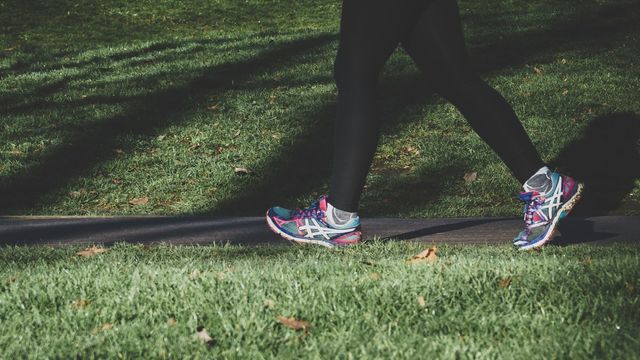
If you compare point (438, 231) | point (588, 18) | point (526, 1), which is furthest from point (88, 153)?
point (526, 1)

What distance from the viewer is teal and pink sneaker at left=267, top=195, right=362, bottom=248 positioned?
3.69m

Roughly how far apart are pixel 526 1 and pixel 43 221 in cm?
1526

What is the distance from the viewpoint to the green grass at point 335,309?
237 cm

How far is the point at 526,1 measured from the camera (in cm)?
1828

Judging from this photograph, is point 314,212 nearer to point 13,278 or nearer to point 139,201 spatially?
point 13,278

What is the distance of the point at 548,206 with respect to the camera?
11.6 ft

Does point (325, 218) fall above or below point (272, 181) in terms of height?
above

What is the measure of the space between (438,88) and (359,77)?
1.27 ft

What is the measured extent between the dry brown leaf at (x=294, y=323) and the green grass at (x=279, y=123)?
10.9 ft

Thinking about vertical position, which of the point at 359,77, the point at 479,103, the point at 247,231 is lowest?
the point at 247,231

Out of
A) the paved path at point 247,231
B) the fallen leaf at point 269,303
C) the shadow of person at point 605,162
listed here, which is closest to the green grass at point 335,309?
the fallen leaf at point 269,303

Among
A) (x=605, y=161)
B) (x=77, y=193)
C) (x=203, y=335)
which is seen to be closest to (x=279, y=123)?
(x=77, y=193)

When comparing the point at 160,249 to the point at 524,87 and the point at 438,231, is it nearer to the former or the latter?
the point at 438,231

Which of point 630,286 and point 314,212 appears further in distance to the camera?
point 314,212
